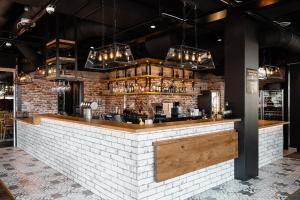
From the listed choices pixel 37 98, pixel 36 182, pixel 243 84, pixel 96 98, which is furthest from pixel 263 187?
pixel 37 98

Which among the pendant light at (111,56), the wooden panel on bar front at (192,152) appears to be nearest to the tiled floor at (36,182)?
the wooden panel on bar front at (192,152)

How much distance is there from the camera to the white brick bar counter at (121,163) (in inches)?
126

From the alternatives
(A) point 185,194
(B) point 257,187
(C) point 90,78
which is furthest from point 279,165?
(C) point 90,78

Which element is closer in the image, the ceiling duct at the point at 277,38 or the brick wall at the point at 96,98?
the ceiling duct at the point at 277,38

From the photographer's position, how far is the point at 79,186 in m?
4.21

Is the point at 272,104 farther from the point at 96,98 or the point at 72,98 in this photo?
the point at 72,98

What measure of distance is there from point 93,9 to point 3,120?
7.56 m

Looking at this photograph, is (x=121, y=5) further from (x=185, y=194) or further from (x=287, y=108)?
(x=287, y=108)

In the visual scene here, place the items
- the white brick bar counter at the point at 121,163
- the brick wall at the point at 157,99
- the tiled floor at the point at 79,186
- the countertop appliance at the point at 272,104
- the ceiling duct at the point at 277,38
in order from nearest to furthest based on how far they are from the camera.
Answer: the white brick bar counter at the point at 121,163
the tiled floor at the point at 79,186
the ceiling duct at the point at 277,38
the countertop appliance at the point at 272,104
the brick wall at the point at 157,99

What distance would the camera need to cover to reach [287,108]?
779 centimetres

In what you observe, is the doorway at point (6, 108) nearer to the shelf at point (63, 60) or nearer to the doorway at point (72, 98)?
the doorway at point (72, 98)

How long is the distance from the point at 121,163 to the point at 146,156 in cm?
42

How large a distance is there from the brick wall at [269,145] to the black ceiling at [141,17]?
2386 millimetres

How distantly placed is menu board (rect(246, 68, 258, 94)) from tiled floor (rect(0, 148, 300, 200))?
67.6 inches
